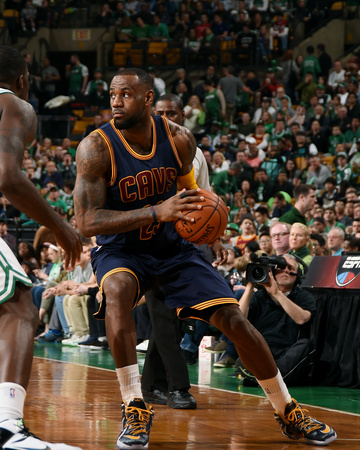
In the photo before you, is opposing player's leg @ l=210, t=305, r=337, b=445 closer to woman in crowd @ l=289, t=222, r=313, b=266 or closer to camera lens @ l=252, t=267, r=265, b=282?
camera lens @ l=252, t=267, r=265, b=282

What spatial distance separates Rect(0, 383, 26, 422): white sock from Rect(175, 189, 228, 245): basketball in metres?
1.33

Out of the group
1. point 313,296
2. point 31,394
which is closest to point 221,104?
point 313,296

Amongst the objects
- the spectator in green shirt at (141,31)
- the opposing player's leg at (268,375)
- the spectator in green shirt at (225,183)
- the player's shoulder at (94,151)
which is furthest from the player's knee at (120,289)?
the spectator in green shirt at (141,31)

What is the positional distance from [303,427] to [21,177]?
2068 mm

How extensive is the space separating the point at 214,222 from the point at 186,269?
1.23ft

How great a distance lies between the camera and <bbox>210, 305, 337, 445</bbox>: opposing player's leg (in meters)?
4.20

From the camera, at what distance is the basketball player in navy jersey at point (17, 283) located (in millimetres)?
3221

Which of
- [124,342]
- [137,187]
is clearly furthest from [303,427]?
[137,187]

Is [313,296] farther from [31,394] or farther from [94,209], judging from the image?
[94,209]

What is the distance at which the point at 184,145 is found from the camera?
4719 millimetres

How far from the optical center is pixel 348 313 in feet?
22.8

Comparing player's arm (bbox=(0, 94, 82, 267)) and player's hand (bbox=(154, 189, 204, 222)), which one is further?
player's hand (bbox=(154, 189, 204, 222))

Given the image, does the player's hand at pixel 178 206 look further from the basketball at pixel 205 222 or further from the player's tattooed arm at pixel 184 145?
the player's tattooed arm at pixel 184 145

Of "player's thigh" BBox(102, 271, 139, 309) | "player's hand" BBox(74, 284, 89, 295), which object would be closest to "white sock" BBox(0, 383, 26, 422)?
"player's thigh" BBox(102, 271, 139, 309)
